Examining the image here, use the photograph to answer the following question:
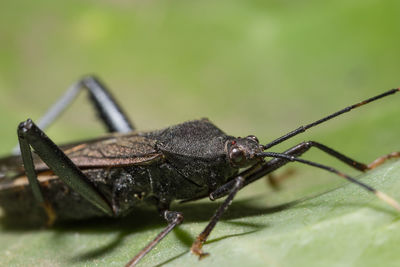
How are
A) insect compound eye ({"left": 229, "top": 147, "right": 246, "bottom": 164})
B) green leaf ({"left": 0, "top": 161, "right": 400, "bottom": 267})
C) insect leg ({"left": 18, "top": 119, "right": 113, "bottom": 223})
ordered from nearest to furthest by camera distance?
green leaf ({"left": 0, "top": 161, "right": 400, "bottom": 267}) → insect compound eye ({"left": 229, "top": 147, "right": 246, "bottom": 164}) → insect leg ({"left": 18, "top": 119, "right": 113, "bottom": 223})

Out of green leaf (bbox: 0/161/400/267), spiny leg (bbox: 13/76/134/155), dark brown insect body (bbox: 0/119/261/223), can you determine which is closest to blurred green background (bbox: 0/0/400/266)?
spiny leg (bbox: 13/76/134/155)

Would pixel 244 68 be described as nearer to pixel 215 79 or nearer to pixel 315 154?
pixel 215 79

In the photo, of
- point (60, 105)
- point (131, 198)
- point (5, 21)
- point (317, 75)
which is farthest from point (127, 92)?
point (131, 198)

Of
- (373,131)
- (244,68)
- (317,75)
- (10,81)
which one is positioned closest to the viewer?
(373,131)

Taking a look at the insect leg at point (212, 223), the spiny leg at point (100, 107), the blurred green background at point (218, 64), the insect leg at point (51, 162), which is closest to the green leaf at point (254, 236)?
the insect leg at point (212, 223)

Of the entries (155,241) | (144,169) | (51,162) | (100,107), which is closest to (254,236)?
(155,241)

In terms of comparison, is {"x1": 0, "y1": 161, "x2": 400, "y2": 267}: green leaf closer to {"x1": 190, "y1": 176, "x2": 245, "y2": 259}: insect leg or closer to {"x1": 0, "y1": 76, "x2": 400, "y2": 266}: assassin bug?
{"x1": 190, "y1": 176, "x2": 245, "y2": 259}: insect leg
